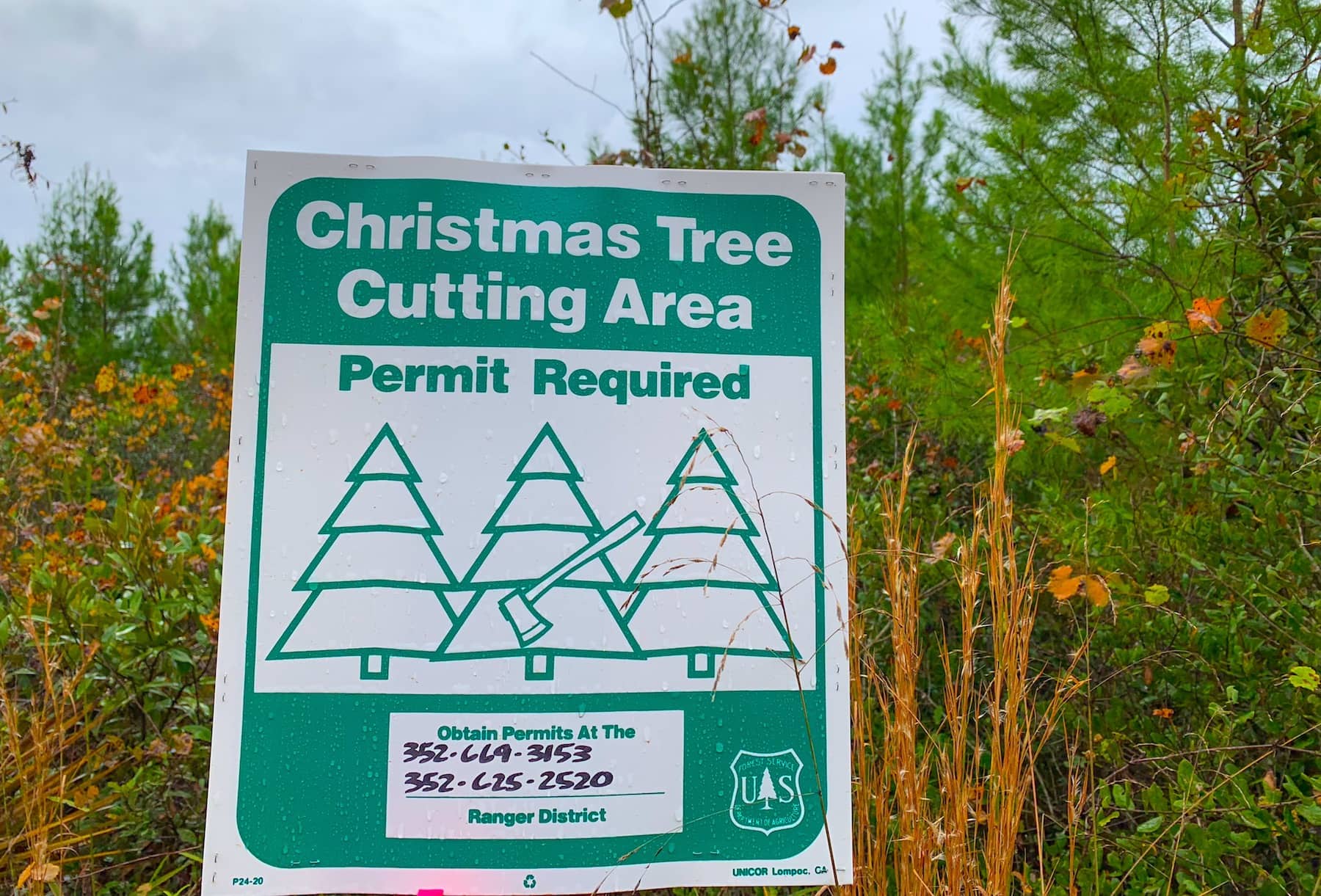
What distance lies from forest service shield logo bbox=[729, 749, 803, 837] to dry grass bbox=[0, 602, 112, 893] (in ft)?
4.15

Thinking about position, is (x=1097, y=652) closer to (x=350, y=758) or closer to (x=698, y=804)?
(x=698, y=804)

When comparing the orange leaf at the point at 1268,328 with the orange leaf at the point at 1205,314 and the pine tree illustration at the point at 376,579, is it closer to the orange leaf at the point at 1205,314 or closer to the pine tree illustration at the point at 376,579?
the orange leaf at the point at 1205,314

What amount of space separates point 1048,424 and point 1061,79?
1.54 metres

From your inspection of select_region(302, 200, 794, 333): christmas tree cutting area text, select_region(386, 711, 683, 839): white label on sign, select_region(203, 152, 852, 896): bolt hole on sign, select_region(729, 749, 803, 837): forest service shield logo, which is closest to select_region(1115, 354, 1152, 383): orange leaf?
select_region(203, 152, 852, 896): bolt hole on sign

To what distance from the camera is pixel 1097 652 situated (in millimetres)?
2764

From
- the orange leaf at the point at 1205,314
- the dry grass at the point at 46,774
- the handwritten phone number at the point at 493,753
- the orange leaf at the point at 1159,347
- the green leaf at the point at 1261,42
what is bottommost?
the dry grass at the point at 46,774

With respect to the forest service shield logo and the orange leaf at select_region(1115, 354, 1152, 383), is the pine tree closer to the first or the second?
the forest service shield logo

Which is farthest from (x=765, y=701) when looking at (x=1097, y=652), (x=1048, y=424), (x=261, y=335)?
(x=1048, y=424)

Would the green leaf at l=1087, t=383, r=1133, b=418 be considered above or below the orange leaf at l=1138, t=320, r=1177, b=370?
below

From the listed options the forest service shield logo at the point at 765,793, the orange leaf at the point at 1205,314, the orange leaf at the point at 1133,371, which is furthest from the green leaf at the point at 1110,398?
the forest service shield logo at the point at 765,793

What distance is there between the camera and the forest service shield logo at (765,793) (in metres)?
1.59

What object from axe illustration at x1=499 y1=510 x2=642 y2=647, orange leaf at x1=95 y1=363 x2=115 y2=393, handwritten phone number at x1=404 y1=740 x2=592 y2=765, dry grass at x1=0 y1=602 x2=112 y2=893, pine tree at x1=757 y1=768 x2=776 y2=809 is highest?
orange leaf at x1=95 y1=363 x2=115 y2=393

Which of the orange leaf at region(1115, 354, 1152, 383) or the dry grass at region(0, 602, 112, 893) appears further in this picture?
the orange leaf at region(1115, 354, 1152, 383)

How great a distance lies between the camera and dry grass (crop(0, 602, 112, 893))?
1963 mm
